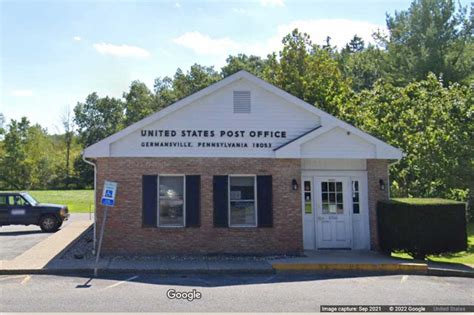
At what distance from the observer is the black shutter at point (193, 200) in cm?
1430

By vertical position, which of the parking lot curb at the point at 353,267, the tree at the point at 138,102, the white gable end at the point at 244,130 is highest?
the tree at the point at 138,102

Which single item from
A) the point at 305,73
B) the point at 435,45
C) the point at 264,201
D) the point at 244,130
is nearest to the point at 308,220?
the point at 264,201

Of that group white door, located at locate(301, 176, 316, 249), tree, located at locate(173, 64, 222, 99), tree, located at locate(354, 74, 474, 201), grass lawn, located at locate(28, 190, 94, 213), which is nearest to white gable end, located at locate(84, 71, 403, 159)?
white door, located at locate(301, 176, 316, 249)

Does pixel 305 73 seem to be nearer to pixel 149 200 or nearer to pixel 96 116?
pixel 149 200

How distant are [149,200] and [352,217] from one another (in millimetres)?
6603

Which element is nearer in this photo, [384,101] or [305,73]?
[384,101]

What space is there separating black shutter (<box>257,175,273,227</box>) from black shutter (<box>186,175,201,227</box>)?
1885mm

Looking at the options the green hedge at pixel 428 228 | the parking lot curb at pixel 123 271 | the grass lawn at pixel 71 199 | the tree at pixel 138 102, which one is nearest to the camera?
the parking lot curb at pixel 123 271

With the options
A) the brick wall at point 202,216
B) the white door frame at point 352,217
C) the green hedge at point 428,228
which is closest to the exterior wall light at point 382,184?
the white door frame at point 352,217

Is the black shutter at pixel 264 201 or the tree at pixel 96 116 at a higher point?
the tree at pixel 96 116

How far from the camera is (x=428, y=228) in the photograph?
13.8 meters

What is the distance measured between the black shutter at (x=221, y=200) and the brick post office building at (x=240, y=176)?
0.03m

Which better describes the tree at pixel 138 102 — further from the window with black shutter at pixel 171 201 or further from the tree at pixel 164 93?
the window with black shutter at pixel 171 201

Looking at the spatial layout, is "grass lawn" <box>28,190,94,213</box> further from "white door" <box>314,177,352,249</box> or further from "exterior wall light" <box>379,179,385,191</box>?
"exterior wall light" <box>379,179,385,191</box>
